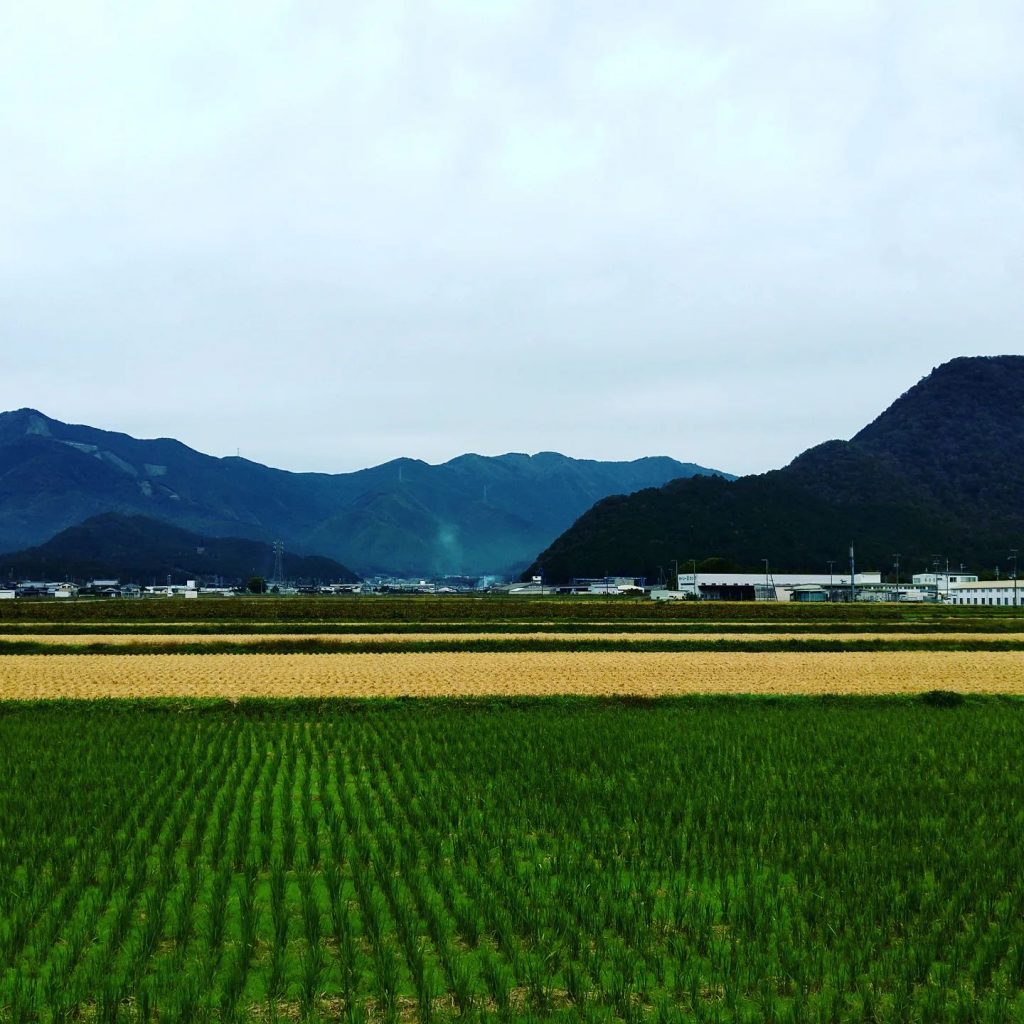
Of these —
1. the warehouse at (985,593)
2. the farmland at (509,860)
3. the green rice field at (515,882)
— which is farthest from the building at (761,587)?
the green rice field at (515,882)

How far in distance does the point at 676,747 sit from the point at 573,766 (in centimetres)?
268

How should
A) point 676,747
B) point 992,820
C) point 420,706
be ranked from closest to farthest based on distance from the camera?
point 992,820 → point 676,747 → point 420,706

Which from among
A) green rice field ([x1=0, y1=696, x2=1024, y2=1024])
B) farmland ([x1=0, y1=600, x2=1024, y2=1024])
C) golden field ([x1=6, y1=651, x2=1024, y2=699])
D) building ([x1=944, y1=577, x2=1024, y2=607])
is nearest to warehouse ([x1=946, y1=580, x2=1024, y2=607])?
building ([x1=944, y1=577, x2=1024, y2=607])

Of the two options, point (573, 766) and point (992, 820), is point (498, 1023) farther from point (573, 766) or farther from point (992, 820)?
point (573, 766)

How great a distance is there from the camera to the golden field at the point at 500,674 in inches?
1134

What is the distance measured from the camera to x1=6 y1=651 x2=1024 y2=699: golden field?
2881 centimetres

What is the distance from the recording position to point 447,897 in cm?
915

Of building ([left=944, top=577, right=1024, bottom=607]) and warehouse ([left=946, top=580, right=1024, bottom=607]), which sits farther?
warehouse ([left=946, top=580, right=1024, bottom=607])

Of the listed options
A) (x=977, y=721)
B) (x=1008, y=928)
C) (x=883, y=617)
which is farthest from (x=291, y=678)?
(x=883, y=617)

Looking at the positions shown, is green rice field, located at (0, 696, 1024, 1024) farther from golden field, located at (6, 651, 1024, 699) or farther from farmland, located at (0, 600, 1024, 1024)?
golden field, located at (6, 651, 1024, 699)

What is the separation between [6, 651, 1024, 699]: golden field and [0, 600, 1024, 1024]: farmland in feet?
9.60

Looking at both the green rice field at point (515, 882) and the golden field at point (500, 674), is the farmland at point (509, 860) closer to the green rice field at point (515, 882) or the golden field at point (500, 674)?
the green rice field at point (515, 882)

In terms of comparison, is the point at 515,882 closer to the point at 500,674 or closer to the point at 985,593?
the point at 500,674

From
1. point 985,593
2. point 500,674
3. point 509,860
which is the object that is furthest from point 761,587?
point 509,860
